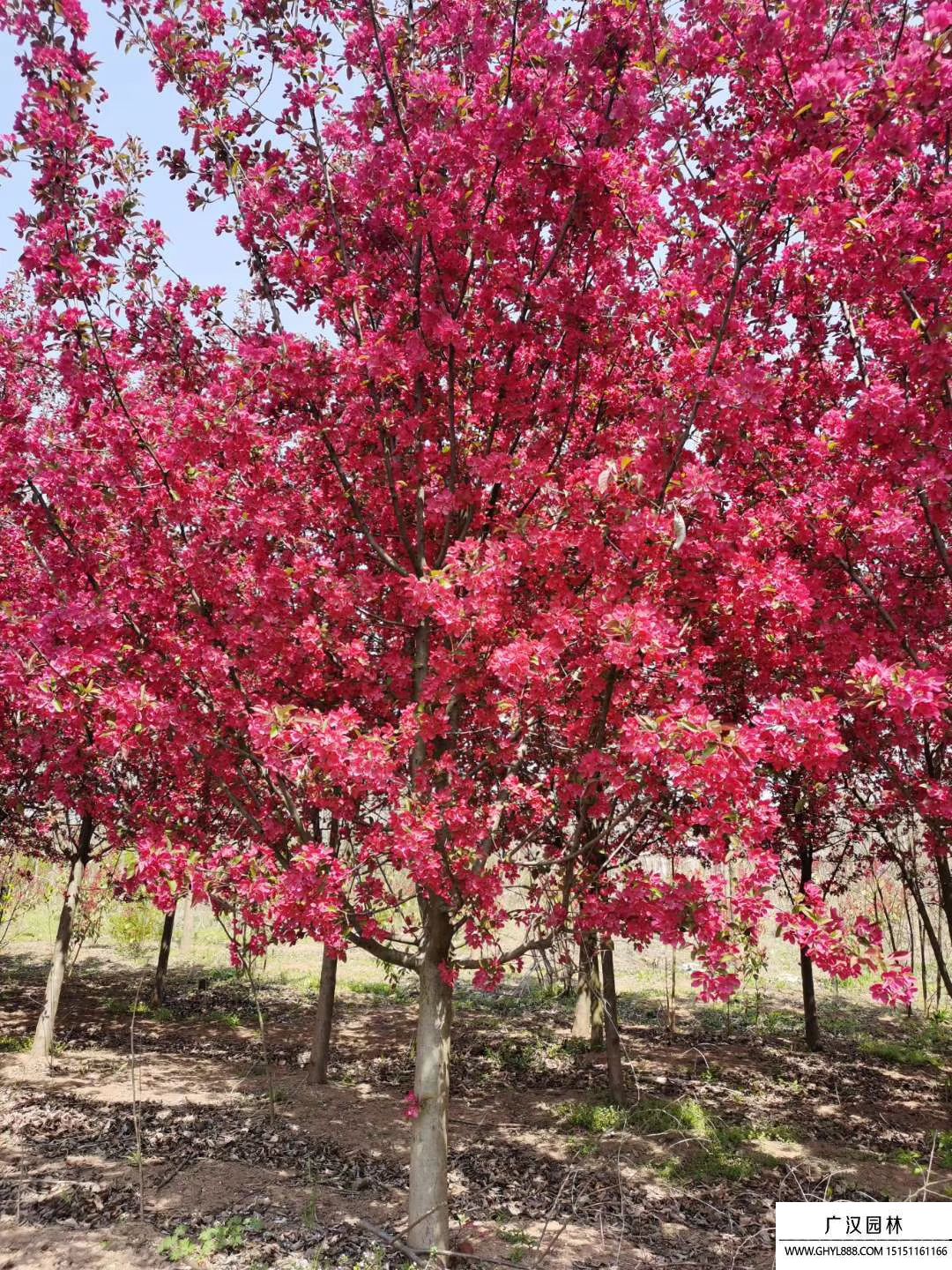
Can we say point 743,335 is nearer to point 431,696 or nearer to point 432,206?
point 432,206

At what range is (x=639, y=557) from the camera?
441 cm

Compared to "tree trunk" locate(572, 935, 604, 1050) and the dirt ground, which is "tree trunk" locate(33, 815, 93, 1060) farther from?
"tree trunk" locate(572, 935, 604, 1050)

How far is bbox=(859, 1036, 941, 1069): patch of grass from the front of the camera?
11.5m

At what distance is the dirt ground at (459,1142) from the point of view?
18.2ft

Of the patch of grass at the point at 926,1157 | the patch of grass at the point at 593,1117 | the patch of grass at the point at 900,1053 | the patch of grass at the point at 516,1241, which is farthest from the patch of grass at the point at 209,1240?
the patch of grass at the point at 900,1053

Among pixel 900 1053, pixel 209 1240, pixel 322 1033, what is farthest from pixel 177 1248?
pixel 900 1053

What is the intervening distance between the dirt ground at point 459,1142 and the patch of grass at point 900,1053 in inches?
1.4

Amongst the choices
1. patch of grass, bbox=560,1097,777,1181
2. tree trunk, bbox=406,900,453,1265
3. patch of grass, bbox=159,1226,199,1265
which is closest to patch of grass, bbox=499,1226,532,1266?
tree trunk, bbox=406,900,453,1265

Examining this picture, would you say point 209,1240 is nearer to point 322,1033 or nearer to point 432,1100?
point 432,1100

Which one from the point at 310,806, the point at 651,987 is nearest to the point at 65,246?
the point at 310,806

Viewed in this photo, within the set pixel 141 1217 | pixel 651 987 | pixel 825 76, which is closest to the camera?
pixel 825 76

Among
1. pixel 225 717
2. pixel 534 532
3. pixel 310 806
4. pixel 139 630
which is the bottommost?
pixel 310 806

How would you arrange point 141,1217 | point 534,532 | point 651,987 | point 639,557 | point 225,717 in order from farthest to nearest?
point 651,987 → point 141,1217 → point 225,717 → point 534,532 → point 639,557

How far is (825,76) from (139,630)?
16.5 feet
